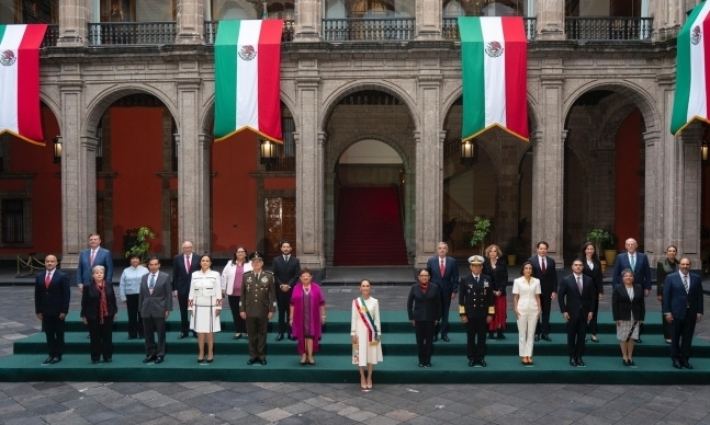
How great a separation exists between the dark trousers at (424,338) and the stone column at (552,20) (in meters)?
11.6

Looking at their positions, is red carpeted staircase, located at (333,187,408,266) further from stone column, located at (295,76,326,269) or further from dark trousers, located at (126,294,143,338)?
dark trousers, located at (126,294,143,338)

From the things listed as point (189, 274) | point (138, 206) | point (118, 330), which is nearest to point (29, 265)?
point (138, 206)

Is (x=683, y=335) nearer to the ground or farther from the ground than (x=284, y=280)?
nearer to the ground

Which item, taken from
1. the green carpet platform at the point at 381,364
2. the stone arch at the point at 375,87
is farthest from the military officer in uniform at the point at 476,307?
the stone arch at the point at 375,87

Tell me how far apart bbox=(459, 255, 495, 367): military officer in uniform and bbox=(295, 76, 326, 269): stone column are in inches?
341

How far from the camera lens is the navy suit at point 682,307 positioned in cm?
827

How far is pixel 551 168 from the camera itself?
1655 cm

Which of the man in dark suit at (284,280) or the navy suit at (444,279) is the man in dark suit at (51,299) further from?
the navy suit at (444,279)

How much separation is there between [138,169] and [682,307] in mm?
20125

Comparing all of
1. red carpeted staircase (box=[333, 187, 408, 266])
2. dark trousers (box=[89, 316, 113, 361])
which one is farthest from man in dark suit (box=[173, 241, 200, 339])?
red carpeted staircase (box=[333, 187, 408, 266])

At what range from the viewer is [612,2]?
2052 cm

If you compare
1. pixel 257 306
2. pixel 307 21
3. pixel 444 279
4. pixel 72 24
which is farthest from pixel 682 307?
pixel 72 24

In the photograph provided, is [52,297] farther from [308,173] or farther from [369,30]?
[369,30]

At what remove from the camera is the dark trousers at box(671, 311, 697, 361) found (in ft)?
27.3
